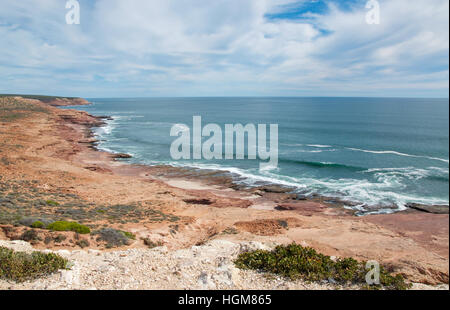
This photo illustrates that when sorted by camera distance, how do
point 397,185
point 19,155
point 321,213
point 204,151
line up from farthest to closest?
point 204,151
point 19,155
point 397,185
point 321,213

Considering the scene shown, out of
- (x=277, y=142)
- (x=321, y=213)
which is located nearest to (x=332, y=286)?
(x=321, y=213)

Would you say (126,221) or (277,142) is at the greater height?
(277,142)

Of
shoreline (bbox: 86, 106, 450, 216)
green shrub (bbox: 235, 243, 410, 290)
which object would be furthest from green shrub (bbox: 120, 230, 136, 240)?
shoreline (bbox: 86, 106, 450, 216)

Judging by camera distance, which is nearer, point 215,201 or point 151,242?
point 151,242

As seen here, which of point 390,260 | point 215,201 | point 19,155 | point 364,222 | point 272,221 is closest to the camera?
point 390,260

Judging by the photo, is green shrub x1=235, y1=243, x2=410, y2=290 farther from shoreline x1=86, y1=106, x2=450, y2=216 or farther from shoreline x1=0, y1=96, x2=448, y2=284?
shoreline x1=86, y1=106, x2=450, y2=216

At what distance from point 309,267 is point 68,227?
1392cm

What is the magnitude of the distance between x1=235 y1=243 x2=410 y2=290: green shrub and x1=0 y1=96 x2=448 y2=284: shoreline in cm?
337

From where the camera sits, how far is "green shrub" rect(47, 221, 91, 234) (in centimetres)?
1656

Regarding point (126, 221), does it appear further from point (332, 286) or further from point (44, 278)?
point (332, 286)

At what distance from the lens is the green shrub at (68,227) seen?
16562 millimetres

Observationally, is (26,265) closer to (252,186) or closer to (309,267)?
(309,267)

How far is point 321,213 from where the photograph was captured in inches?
1043
